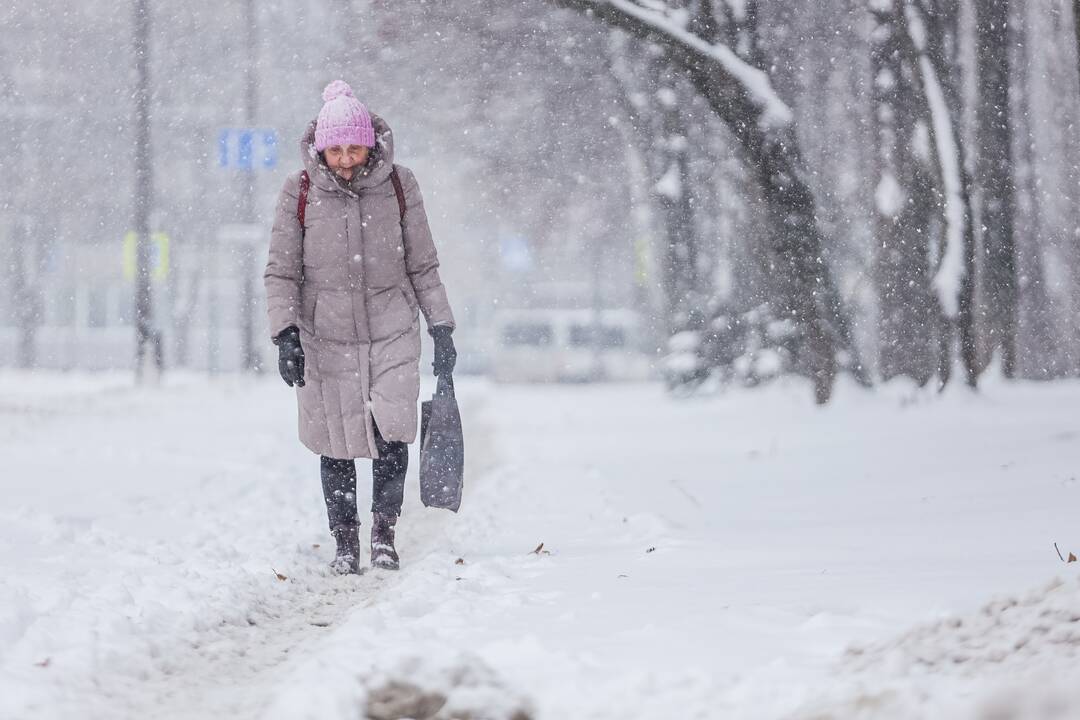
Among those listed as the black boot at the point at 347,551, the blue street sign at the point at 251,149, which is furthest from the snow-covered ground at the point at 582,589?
the blue street sign at the point at 251,149

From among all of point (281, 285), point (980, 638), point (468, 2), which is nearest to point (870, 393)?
point (468, 2)

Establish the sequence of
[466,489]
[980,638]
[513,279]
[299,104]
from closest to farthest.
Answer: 1. [980,638]
2. [466,489]
3. [299,104]
4. [513,279]

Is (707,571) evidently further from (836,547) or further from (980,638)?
(980,638)

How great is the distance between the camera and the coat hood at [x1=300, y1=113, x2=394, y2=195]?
5.13 metres

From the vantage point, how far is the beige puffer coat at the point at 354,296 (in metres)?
5.20

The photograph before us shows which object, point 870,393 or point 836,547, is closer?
point 836,547

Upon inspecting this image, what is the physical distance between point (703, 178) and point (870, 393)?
711 cm

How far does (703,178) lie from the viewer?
18094 mm

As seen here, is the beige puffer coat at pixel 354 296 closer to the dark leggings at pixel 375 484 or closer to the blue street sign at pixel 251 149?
the dark leggings at pixel 375 484

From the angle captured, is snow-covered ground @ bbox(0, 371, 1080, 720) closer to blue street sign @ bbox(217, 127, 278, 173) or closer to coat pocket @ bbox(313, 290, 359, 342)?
coat pocket @ bbox(313, 290, 359, 342)

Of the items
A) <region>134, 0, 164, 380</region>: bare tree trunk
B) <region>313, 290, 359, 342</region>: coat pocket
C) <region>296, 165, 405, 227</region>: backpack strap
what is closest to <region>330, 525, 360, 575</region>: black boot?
<region>313, 290, 359, 342</region>: coat pocket

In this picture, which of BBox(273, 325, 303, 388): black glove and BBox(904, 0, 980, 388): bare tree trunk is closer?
BBox(273, 325, 303, 388): black glove

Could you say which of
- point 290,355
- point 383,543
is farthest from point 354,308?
point 383,543

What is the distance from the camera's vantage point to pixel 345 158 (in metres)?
5.12
